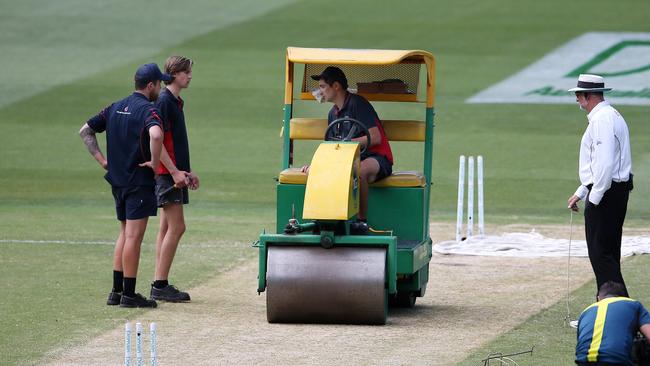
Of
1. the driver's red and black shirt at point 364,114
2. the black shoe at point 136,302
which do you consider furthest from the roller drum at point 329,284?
the black shoe at point 136,302

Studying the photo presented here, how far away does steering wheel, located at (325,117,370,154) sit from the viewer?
1155 cm

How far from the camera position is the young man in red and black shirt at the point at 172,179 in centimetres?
1221

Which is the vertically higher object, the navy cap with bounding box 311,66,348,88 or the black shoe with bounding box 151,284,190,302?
the navy cap with bounding box 311,66,348,88

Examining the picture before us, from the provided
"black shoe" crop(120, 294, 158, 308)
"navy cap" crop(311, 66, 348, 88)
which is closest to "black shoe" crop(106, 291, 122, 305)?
"black shoe" crop(120, 294, 158, 308)

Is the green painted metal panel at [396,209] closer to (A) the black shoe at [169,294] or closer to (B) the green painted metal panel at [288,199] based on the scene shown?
(B) the green painted metal panel at [288,199]

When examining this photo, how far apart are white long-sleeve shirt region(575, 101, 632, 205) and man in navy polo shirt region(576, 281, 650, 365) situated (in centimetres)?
266

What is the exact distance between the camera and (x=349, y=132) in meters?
11.6

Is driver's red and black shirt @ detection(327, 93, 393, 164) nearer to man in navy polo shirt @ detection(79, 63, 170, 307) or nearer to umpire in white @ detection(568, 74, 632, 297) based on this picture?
man in navy polo shirt @ detection(79, 63, 170, 307)

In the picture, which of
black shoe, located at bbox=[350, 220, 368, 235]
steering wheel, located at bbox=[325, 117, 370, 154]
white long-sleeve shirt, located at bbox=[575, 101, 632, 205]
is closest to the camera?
white long-sleeve shirt, located at bbox=[575, 101, 632, 205]

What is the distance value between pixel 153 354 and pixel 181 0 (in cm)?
3047

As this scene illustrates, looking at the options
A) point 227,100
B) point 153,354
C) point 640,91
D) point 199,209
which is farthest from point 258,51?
point 153,354

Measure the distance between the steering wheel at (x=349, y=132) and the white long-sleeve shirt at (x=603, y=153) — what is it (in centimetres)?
188

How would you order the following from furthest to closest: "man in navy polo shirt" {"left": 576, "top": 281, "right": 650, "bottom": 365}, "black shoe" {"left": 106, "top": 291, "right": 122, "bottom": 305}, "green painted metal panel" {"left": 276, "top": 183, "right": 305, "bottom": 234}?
"black shoe" {"left": 106, "top": 291, "right": 122, "bottom": 305}, "green painted metal panel" {"left": 276, "top": 183, "right": 305, "bottom": 234}, "man in navy polo shirt" {"left": 576, "top": 281, "right": 650, "bottom": 365}

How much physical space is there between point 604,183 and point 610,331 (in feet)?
9.45
